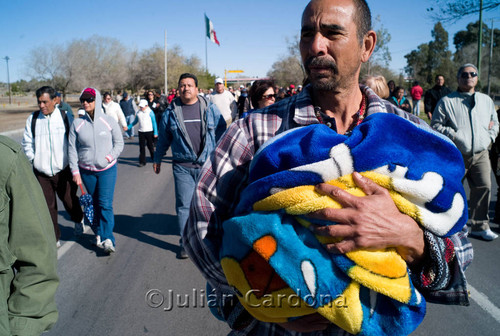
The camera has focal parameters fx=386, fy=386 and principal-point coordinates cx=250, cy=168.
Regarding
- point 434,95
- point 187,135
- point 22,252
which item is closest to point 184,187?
point 187,135

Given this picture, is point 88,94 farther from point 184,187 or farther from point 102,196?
point 184,187

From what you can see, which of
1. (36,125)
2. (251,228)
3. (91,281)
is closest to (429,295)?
(251,228)

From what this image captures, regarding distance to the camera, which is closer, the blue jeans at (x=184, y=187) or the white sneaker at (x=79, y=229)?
the blue jeans at (x=184, y=187)

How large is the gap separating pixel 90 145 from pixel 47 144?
0.59 metres

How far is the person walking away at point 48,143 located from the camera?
5289 mm

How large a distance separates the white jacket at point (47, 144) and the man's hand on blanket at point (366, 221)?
5.12 metres

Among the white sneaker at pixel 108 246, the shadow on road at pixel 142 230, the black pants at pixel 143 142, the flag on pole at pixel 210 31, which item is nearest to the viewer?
the white sneaker at pixel 108 246

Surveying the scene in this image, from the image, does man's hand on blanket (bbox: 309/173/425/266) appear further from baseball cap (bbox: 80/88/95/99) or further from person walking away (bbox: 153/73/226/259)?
baseball cap (bbox: 80/88/95/99)

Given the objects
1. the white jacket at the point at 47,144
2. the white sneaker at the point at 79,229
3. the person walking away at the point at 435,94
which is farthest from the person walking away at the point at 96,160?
the person walking away at the point at 435,94

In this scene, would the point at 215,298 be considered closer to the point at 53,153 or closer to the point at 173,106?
the point at 173,106

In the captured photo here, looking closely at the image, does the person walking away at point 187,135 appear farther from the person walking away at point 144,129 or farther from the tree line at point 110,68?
the tree line at point 110,68

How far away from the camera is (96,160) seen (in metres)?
5.27

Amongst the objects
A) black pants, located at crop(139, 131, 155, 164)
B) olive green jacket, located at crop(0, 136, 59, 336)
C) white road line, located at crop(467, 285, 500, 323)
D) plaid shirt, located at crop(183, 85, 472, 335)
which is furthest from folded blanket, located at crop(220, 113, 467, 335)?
black pants, located at crop(139, 131, 155, 164)

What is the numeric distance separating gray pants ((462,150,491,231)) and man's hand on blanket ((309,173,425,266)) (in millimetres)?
5100
